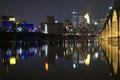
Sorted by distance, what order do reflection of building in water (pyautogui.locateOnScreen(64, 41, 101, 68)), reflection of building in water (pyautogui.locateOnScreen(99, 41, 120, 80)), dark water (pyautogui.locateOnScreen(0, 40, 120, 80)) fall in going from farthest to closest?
reflection of building in water (pyautogui.locateOnScreen(64, 41, 101, 68)) < reflection of building in water (pyautogui.locateOnScreen(99, 41, 120, 80)) < dark water (pyautogui.locateOnScreen(0, 40, 120, 80))

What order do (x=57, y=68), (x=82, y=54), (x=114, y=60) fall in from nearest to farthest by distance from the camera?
(x=57, y=68), (x=114, y=60), (x=82, y=54)

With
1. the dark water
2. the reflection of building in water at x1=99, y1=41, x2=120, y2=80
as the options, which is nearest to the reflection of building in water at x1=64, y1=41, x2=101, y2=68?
the dark water

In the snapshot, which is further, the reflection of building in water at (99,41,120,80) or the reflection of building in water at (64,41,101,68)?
A: the reflection of building in water at (64,41,101,68)

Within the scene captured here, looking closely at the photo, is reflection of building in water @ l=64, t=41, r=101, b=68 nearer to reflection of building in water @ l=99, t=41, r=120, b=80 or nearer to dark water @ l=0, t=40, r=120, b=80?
dark water @ l=0, t=40, r=120, b=80

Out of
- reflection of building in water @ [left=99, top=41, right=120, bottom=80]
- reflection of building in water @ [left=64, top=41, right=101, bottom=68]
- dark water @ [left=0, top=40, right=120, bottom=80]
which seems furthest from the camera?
reflection of building in water @ [left=64, top=41, right=101, bottom=68]

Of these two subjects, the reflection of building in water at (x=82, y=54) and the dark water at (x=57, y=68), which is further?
the reflection of building in water at (x=82, y=54)

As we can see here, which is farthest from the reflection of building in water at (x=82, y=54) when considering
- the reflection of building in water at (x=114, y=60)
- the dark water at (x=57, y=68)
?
the reflection of building in water at (x=114, y=60)

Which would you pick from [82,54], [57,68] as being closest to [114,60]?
[57,68]

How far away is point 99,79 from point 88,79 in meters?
0.44

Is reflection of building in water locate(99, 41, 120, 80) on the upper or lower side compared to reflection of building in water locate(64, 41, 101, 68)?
upper

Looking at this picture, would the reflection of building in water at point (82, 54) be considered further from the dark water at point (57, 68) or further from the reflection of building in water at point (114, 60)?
the reflection of building in water at point (114, 60)

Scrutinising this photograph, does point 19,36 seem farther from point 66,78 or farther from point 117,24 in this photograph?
point 66,78

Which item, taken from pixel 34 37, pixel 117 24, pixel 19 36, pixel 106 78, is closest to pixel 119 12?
pixel 117 24

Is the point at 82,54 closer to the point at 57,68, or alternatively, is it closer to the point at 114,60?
the point at 114,60
